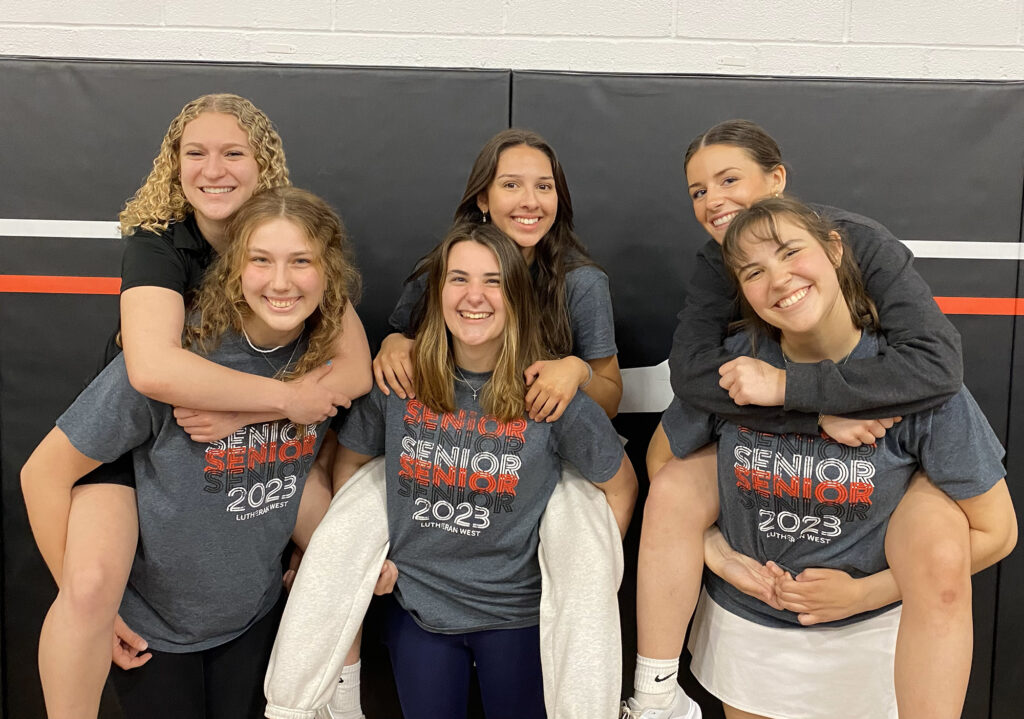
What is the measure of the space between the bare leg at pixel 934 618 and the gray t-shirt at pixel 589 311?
30.5 inches

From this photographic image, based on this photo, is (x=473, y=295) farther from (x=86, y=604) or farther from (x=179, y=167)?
(x=86, y=604)

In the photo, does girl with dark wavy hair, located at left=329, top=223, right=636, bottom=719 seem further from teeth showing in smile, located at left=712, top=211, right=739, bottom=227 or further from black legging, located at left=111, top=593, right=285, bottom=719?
teeth showing in smile, located at left=712, top=211, right=739, bottom=227

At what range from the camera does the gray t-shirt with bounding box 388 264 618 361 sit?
1.90 meters

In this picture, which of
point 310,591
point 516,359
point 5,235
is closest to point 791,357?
point 516,359

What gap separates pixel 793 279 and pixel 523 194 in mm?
680

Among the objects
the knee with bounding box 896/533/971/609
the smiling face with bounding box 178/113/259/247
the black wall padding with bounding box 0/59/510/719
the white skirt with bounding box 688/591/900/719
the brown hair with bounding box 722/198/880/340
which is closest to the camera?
the knee with bounding box 896/533/971/609

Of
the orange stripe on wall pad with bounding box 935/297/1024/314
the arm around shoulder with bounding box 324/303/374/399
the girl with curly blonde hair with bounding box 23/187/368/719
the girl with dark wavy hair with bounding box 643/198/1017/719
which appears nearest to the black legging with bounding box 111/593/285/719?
the girl with curly blonde hair with bounding box 23/187/368/719

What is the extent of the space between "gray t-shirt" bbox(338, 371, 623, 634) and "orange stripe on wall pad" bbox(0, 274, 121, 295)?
1.05m

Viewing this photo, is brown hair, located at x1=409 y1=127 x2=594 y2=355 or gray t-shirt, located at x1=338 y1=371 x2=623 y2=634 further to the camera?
brown hair, located at x1=409 y1=127 x2=594 y2=355

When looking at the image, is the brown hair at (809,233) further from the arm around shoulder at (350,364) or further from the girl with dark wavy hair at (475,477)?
the arm around shoulder at (350,364)

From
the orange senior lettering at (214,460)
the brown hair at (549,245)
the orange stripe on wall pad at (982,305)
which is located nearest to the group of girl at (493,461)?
the orange senior lettering at (214,460)

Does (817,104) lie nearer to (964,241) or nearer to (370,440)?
(964,241)

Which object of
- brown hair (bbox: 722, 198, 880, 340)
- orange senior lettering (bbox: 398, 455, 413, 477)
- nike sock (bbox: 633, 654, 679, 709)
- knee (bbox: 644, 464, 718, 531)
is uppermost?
brown hair (bbox: 722, 198, 880, 340)

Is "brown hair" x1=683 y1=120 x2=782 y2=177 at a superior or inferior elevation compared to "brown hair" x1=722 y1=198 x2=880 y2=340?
superior
